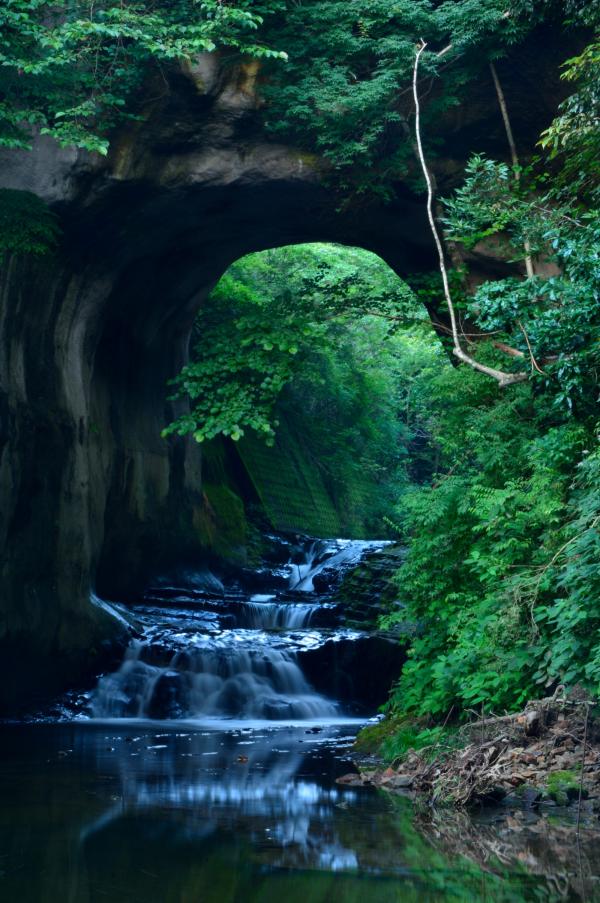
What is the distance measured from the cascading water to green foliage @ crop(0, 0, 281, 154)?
686cm

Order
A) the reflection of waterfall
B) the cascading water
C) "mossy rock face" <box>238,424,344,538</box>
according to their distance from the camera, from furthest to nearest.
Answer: "mossy rock face" <box>238,424,344,538</box>, the cascading water, the reflection of waterfall

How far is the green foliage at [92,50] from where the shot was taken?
9391mm

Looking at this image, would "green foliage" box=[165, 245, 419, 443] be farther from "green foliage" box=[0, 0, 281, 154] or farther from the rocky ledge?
the rocky ledge

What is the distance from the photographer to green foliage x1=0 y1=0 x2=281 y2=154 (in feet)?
30.8

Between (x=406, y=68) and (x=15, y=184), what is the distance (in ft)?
15.4

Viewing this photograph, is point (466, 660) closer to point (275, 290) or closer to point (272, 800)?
point (272, 800)

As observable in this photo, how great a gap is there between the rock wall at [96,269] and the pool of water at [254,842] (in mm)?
4745

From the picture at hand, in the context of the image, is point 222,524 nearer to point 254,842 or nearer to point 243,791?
point 243,791

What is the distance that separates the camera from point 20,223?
1077 cm

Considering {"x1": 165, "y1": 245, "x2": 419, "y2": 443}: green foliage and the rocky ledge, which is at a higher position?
{"x1": 165, "y1": 245, "x2": 419, "y2": 443}: green foliage

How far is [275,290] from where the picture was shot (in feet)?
72.0

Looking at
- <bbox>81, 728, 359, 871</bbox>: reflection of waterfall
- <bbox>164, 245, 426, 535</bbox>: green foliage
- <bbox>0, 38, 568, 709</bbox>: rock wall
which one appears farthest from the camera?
<bbox>164, 245, 426, 535</bbox>: green foliage

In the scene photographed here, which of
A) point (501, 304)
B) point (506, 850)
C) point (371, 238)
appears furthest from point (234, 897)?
point (371, 238)

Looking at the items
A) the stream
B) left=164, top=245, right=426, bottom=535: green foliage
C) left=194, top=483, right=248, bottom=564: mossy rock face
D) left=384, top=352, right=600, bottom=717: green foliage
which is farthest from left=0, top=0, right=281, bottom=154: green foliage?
left=194, top=483, right=248, bottom=564: mossy rock face
